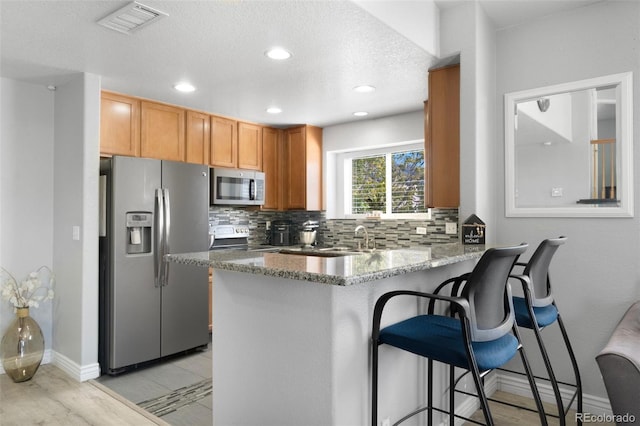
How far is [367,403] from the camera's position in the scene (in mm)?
1741

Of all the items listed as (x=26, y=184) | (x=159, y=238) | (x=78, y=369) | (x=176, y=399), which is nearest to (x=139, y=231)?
(x=159, y=238)

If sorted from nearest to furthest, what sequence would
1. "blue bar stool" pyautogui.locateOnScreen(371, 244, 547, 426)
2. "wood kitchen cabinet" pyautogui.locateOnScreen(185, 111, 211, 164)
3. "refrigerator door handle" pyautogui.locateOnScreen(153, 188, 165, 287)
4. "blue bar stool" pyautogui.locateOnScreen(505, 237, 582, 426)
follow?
"blue bar stool" pyautogui.locateOnScreen(371, 244, 547, 426), "blue bar stool" pyautogui.locateOnScreen(505, 237, 582, 426), "refrigerator door handle" pyautogui.locateOnScreen(153, 188, 165, 287), "wood kitchen cabinet" pyautogui.locateOnScreen(185, 111, 211, 164)

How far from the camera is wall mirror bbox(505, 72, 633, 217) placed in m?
2.52

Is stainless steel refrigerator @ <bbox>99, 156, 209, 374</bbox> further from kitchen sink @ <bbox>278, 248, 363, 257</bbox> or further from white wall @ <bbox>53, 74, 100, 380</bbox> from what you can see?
kitchen sink @ <bbox>278, 248, 363, 257</bbox>

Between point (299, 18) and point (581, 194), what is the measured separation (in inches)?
80.0

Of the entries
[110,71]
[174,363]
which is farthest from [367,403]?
[110,71]

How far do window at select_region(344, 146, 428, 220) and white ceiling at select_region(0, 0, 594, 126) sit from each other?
91 centimetres

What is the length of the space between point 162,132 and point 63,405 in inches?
93.8

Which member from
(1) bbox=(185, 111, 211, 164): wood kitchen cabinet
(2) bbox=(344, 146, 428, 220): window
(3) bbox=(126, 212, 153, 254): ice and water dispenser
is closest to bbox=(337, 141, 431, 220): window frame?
(2) bbox=(344, 146, 428, 220): window

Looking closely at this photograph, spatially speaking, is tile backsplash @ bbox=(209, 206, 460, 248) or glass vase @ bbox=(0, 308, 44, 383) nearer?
glass vase @ bbox=(0, 308, 44, 383)

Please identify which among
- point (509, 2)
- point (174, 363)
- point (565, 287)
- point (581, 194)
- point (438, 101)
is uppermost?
point (509, 2)

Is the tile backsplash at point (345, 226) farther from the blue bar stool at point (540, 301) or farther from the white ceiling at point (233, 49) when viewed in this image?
the blue bar stool at point (540, 301)

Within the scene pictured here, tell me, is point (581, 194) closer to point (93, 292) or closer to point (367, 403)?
point (367, 403)

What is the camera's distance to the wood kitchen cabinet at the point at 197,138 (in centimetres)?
422
